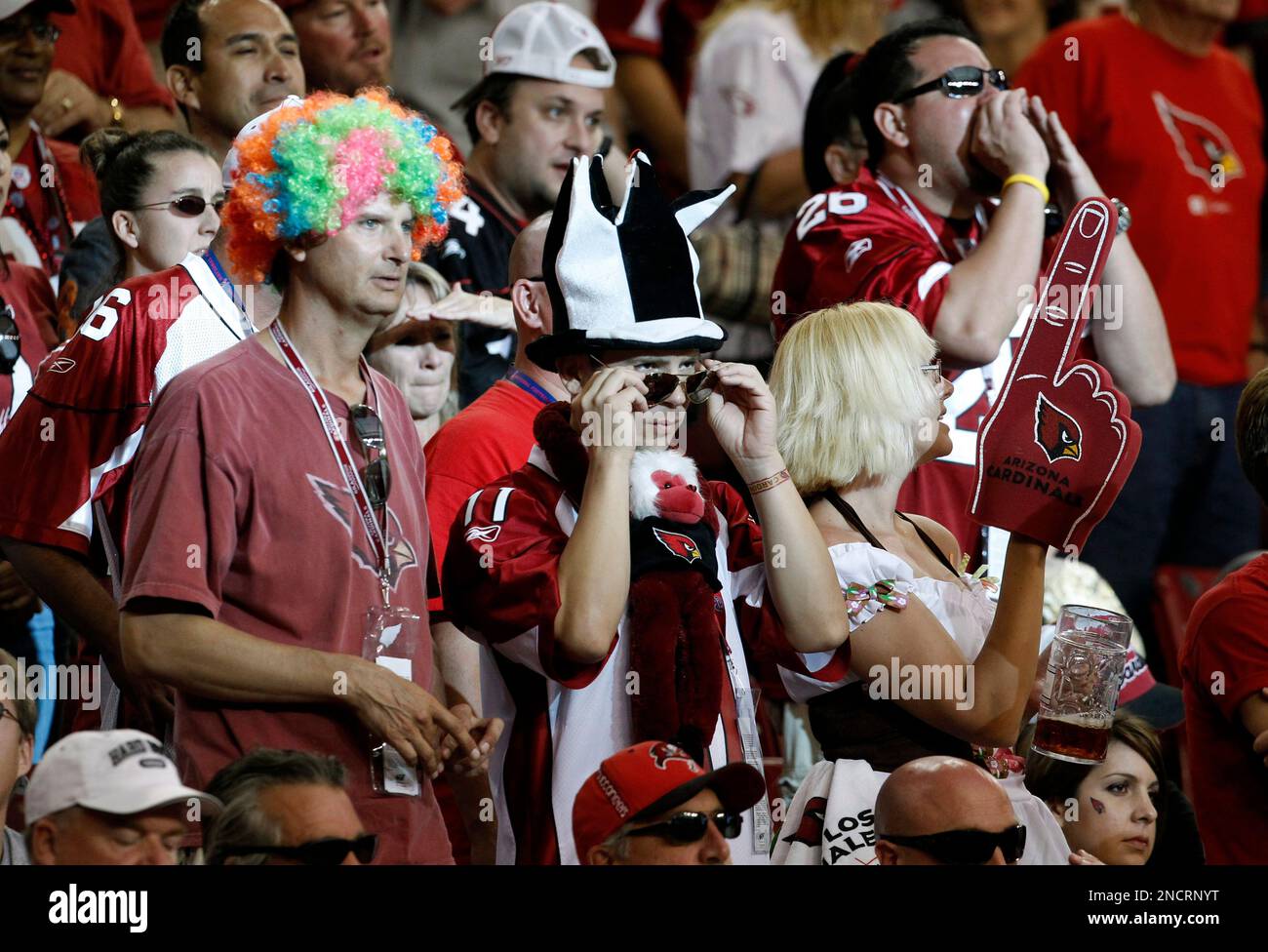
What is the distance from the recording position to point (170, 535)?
2.95 m

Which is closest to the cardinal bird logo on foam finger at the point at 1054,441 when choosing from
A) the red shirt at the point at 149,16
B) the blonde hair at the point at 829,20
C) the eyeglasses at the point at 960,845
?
the eyeglasses at the point at 960,845

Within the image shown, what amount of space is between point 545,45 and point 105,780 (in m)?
3.26

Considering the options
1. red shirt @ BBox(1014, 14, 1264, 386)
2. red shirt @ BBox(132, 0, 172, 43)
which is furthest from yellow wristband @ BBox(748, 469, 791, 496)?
red shirt @ BBox(132, 0, 172, 43)

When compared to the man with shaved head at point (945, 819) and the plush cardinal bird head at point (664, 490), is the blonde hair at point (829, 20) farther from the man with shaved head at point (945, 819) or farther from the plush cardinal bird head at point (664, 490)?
the man with shaved head at point (945, 819)

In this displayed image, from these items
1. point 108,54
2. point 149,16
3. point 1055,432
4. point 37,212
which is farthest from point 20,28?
point 1055,432

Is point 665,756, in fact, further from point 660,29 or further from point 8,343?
point 660,29

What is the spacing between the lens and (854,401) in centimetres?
363

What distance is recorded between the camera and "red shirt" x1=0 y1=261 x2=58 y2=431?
439 centimetres

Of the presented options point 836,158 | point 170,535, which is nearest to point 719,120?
point 836,158

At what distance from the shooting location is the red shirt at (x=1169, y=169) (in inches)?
252

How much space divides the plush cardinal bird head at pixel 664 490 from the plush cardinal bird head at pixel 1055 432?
0.66 meters

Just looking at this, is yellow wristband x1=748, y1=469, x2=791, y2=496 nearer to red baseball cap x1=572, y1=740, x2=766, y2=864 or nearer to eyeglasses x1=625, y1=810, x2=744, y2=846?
red baseball cap x1=572, y1=740, x2=766, y2=864
